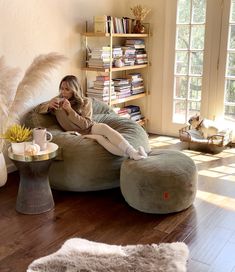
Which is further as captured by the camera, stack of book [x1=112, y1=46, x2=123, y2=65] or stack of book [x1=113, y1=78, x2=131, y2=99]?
stack of book [x1=113, y1=78, x2=131, y2=99]

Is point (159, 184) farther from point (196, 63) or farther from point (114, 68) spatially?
point (196, 63)

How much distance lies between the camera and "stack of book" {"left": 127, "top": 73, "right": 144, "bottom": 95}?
15.7 feet

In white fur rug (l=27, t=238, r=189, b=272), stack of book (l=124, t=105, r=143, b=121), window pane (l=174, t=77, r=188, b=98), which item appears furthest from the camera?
stack of book (l=124, t=105, r=143, b=121)

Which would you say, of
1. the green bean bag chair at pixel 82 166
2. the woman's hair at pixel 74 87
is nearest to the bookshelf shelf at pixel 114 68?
the woman's hair at pixel 74 87

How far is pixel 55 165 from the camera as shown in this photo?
3.09 metres

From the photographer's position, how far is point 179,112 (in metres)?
4.88

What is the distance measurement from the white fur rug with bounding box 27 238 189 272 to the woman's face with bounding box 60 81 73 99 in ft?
5.03

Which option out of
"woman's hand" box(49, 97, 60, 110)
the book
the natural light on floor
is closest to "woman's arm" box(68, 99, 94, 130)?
"woman's hand" box(49, 97, 60, 110)

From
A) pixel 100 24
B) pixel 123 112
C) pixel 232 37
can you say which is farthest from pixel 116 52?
pixel 232 37

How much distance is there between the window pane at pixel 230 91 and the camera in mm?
4383

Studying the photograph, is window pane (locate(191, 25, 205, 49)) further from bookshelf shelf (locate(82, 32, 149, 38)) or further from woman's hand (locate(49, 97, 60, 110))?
woman's hand (locate(49, 97, 60, 110))

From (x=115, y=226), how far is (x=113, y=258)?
0.43 metres

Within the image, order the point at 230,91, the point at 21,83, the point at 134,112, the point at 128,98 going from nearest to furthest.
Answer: the point at 21,83, the point at 230,91, the point at 128,98, the point at 134,112

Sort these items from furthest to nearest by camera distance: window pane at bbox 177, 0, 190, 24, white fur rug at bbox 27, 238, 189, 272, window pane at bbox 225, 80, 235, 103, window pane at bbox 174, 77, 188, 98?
window pane at bbox 174, 77, 188, 98, window pane at bbox 177, 0, 190, 24, window pane at bbox 225, 80, 235, 103, white fur rug at bbox 27, 238, 189, 272
